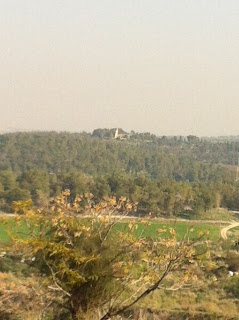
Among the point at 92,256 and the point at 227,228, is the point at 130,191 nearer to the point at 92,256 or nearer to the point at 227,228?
the point at 227,228

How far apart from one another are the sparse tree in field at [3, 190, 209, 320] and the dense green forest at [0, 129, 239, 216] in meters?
27.1

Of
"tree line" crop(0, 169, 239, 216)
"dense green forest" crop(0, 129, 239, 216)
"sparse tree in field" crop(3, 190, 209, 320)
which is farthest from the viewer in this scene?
"dense green forest" crop(0, 129, 239, 216)

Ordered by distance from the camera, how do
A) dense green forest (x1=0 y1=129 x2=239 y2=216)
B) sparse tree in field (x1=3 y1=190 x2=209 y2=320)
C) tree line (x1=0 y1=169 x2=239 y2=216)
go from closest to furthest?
1. sparse tree in field (x1=3 y1=190 x2=209 y2=320)
2. tree line (x1=0 y1=169 x2=239 y2=216)
3. dense green forest (x1=0 y1=129 x2=239 y2=216)

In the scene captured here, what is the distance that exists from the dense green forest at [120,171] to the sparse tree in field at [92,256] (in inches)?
1065

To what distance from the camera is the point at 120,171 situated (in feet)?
225

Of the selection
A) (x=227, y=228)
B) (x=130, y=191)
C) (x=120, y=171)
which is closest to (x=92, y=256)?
(x=227, y=228)

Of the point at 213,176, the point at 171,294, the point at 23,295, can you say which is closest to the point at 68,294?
the point at 23,295

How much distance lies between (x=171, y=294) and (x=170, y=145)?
110613 mm

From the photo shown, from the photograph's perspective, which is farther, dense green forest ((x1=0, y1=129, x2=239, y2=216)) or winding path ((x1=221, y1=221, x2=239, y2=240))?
dense green forest ((x1=0, y1=129, x2=239, y2=216))

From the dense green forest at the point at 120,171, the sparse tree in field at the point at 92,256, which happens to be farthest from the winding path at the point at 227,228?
the sparse tree in field at the point at 92,256

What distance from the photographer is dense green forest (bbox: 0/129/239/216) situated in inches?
Result: 1529

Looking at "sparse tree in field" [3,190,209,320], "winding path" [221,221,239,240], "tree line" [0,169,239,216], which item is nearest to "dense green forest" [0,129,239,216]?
"tree line" [0,169,239,216]

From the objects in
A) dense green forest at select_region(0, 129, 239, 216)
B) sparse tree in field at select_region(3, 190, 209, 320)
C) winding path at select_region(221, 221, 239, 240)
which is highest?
sparse tree in field at select_region(3, 190, 209, 320)

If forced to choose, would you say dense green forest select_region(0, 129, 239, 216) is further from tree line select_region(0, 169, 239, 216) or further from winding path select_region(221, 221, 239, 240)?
winding path select_region(221, 221, 239, 240)
